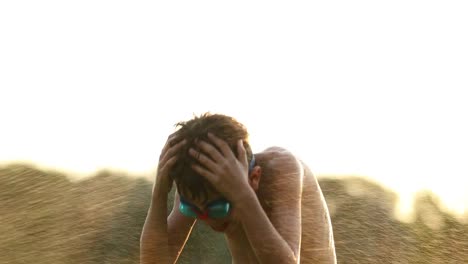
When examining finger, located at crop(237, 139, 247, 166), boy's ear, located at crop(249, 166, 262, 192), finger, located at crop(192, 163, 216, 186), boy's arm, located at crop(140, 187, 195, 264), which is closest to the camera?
finger, located at crop(192, 163, 216, 186)

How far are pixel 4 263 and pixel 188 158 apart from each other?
3.46 meters

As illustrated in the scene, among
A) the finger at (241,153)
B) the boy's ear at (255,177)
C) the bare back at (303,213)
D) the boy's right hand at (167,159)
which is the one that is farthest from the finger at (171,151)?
the bare back at (303,213)

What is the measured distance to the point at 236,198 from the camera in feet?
11.9

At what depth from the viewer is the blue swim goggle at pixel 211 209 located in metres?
3.68

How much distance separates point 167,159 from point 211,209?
31 cm

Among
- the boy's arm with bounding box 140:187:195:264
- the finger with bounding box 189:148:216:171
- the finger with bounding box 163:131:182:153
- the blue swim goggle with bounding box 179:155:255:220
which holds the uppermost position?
the finger with bounding box 163:131:182:153

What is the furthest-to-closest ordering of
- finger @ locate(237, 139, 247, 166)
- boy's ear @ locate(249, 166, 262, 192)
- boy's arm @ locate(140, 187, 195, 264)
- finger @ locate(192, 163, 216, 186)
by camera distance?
boy's arm @ locate(140, 187, 195, 264) < boy's ear @ locate(249, 166, 262, 192) < finger @ locate(237, 139, 247, 166) < finger @ locate(192, 163, 216, 186)

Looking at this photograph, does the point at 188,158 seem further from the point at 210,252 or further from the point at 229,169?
the point at 210,252

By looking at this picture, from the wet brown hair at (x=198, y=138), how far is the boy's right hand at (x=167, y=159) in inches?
0.8

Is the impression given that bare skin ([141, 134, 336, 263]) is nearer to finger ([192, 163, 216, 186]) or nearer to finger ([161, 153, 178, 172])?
finger ([192, 163, 216, 186])

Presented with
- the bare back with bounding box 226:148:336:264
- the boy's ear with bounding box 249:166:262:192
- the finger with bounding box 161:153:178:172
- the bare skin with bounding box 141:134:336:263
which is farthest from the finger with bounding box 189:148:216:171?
the bare back with bounding box 226:148:336:264

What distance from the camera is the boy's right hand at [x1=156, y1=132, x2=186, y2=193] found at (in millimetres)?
3764

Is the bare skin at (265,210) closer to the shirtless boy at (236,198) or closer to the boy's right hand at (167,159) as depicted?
the shirtless boy at (236,198)

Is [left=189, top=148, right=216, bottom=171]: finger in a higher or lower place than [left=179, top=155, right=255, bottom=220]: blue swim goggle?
higher
